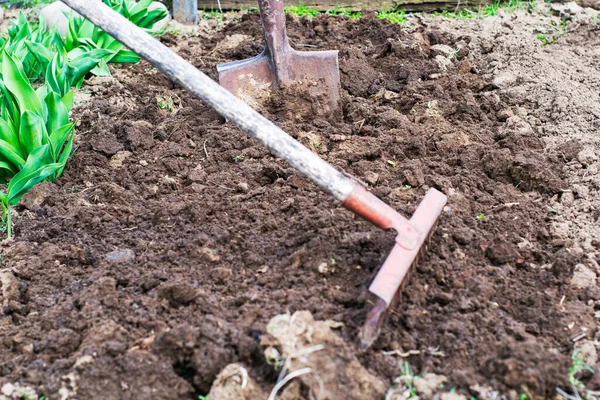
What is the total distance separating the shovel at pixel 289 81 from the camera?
132 inches

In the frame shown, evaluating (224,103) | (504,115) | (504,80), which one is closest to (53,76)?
(224,103)

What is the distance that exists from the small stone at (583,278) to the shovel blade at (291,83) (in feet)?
5.13

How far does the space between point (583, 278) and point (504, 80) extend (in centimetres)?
170

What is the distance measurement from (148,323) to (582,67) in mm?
3073

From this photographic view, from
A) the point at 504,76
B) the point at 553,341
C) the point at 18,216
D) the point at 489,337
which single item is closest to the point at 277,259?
the point at 489,337

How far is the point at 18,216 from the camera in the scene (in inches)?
109

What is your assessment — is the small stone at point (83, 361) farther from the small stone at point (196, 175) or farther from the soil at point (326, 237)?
the small stone at point (196, 175)

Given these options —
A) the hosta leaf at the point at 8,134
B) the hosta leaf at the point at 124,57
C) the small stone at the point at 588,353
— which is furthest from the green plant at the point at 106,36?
the small stone at the point at 588,353

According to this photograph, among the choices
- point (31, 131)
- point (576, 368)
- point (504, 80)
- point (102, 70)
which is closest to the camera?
point (576, 368)

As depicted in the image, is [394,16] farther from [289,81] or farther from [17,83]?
[17,83]

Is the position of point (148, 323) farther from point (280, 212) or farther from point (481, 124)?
point (481, 124)

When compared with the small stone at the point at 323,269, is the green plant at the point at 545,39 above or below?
below

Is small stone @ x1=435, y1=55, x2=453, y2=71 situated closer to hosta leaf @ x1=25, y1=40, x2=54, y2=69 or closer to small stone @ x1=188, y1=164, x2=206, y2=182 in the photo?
small stone @ x1=188, y1=164, x2=206, y2=182

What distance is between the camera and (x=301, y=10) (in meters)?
4.79
